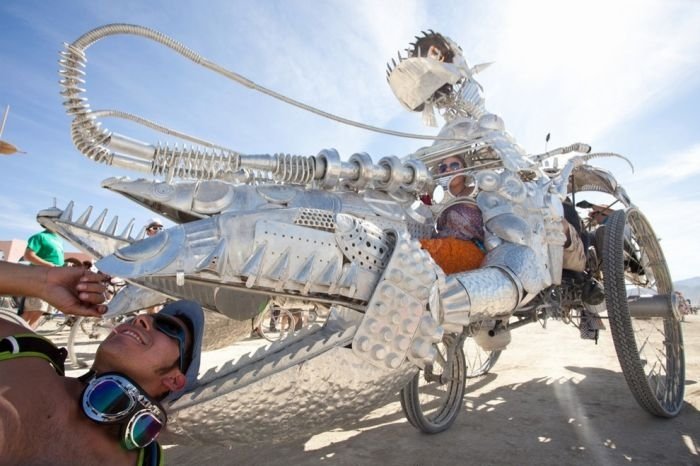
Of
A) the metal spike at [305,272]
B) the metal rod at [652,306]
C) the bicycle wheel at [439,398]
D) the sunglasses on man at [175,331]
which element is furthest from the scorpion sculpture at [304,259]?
the bicycle wheel at [439,398]

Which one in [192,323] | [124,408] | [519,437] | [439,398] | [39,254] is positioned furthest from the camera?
[39,254]

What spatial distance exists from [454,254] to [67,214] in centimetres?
203

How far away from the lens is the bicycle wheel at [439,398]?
334 cm

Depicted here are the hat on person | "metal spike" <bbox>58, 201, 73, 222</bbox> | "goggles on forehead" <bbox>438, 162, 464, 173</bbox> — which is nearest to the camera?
the hat on person

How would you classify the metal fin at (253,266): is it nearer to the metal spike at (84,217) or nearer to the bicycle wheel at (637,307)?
the metal spike at (84,217)

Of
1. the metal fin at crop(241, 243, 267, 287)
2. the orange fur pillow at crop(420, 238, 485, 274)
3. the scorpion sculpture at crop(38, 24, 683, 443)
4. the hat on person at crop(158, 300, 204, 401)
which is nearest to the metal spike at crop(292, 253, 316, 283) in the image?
the scorpion sculpture at crop(38, 24, 683, 443)

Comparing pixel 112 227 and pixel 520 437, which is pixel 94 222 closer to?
pixel 112 227

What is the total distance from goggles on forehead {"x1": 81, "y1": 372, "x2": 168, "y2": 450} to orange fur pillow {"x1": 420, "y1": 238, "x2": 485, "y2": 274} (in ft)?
5.67

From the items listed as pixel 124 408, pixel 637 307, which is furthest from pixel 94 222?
pixel 637 307

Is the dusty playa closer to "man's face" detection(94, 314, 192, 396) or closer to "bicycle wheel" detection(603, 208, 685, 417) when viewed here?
"bicycle wheel" detection(603, 208, 685, 417)

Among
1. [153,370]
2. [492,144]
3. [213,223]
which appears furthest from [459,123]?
[153,370]

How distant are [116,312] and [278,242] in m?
1.15

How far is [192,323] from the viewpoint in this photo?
5.55 feet

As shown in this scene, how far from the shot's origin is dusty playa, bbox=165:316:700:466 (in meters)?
2.76
